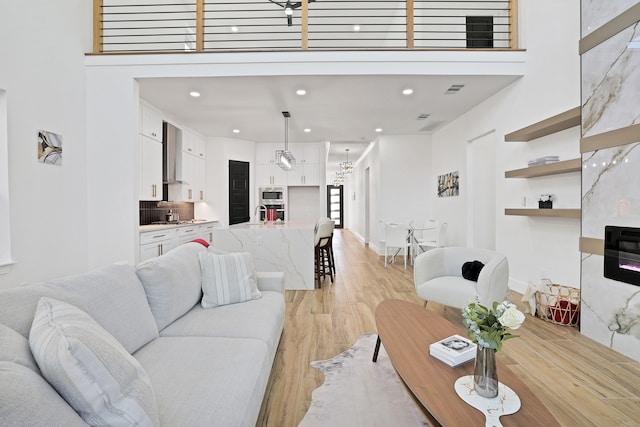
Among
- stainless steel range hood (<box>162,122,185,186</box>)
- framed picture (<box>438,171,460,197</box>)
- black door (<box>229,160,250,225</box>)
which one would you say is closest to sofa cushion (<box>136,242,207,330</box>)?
stainless steel range hood (<box>162,122,185,186</box>)

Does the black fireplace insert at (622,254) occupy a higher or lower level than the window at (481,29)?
lower

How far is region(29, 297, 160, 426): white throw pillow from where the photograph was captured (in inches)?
33.0

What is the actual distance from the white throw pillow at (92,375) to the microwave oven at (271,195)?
279 inches

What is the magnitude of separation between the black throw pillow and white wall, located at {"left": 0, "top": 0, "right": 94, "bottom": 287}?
4.43 m

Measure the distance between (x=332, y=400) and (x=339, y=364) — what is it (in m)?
0.43

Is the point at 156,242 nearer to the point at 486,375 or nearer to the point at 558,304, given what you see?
the point at 486,375

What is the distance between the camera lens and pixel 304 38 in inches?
157

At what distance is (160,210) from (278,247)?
3140 millimetres

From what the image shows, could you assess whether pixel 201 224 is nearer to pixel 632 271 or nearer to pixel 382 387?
pixel 382 387

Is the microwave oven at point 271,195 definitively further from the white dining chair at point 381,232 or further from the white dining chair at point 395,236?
the white dining chair at point 395,236

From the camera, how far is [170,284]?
194cm

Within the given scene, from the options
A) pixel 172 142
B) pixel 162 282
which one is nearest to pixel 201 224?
pixel 172 142

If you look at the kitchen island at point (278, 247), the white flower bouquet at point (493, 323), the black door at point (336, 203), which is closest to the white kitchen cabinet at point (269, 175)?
the kitchen island at point (278, 247)

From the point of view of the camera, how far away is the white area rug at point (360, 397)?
67.7 inches
